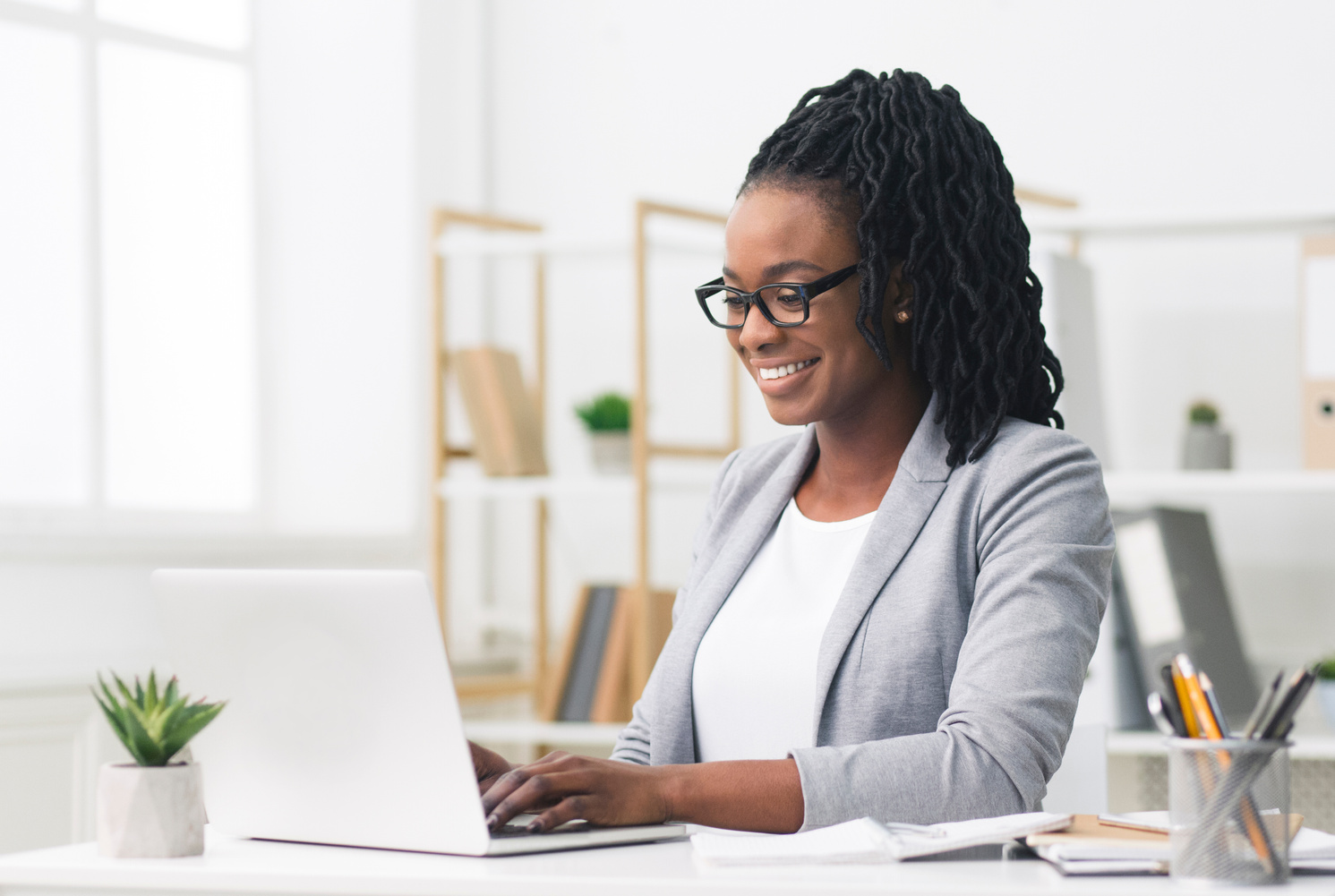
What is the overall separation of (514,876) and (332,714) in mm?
203

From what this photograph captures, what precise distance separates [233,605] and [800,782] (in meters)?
0.43

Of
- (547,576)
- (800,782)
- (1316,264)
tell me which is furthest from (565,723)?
(800,782)

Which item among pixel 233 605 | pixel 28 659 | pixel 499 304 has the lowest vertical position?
pixel 28 659

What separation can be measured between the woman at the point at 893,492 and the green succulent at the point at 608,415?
1210mm

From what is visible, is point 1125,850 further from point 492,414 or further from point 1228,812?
point 492,414

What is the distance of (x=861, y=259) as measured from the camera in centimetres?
142

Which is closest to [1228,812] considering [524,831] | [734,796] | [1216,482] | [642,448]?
[734,796]

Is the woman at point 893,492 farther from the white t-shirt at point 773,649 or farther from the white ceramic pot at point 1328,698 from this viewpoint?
the white ceramic pot at point 1328,698

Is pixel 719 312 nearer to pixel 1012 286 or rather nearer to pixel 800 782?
pixel 1012 286

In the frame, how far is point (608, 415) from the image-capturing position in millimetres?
2812

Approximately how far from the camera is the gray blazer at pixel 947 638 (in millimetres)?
1150

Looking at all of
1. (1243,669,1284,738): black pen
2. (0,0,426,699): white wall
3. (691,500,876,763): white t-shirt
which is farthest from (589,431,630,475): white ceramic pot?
(1243,669,1284,738): black pen

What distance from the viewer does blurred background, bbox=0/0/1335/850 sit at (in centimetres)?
265

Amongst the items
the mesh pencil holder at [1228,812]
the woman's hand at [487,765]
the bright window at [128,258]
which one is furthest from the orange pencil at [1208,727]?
the bright window at [128,258]
